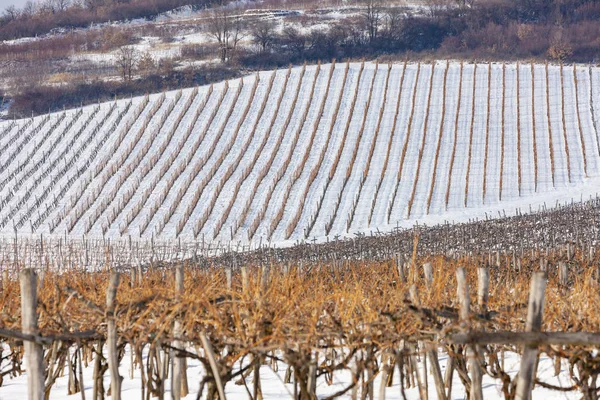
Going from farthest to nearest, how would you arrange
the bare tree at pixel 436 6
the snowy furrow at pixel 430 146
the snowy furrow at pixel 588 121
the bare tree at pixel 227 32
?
1. the bare tree at pixel 436 6
2. the bare tree at pixel 227 32
3. the snowy furrow at pixel 588 121
4. the snowy furrow at pixel 430 146

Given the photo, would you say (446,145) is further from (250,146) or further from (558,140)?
(250,146)

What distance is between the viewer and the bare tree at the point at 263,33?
76.9m

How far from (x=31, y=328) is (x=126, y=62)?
65629mm

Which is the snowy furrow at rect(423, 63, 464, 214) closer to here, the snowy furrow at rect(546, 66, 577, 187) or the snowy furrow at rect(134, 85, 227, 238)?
the snowy furrow at rect(546, 66, 577, 187)

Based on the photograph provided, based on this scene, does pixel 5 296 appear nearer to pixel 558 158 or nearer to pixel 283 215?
pixel 283 215

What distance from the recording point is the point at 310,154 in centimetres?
4356

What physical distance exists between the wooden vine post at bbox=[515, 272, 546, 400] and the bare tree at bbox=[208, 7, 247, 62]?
64.6 metres

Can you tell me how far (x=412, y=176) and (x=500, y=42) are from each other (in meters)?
45.7

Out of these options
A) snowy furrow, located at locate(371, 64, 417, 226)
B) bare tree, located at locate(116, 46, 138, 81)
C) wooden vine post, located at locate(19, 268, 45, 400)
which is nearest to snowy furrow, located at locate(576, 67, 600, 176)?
snowy furrow, located at locate(371, 64, 417, 226)

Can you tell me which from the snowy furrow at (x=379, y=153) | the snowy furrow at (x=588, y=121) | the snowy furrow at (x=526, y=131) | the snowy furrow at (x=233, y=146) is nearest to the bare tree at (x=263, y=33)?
the snowy furrow at (x=233, y=146)

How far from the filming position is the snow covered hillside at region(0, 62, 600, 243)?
124 ft

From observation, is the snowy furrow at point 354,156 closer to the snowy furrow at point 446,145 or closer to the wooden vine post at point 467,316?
the snowy furrow at point 446,145

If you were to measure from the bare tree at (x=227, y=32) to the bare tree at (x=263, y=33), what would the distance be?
3.46 feet

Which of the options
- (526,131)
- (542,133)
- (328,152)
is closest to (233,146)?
(328,152)
